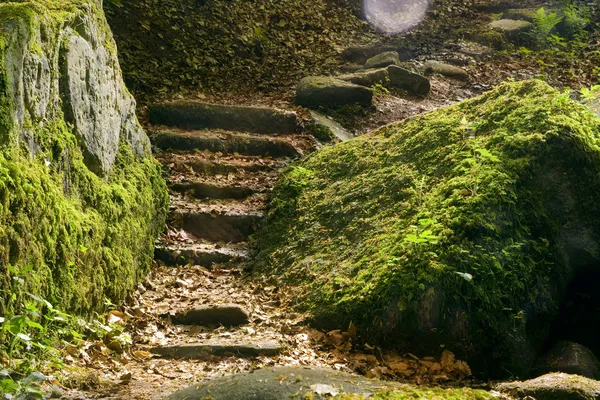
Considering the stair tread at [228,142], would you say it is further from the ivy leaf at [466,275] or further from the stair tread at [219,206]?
the ivy leaf at [466,275]

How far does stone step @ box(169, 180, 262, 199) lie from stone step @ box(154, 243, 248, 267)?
2.62 feet

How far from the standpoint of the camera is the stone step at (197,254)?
5676 millimetres

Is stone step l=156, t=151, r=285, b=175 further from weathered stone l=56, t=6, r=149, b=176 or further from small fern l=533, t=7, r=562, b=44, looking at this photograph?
small fern l=533, t=7, r=562, b=44

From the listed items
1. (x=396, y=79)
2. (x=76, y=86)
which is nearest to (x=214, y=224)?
(x=76, y=86)

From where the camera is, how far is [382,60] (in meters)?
10.6

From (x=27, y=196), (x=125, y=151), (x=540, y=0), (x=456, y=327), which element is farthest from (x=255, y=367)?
(x=540, y=0)

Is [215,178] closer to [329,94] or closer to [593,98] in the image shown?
[329,94]

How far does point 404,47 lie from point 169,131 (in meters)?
6.04

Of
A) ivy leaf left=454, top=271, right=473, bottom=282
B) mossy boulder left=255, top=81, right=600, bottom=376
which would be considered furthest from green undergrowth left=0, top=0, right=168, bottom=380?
ivy leaf left=454, top=271, right=473, bottom=282

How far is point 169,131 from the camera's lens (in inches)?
292

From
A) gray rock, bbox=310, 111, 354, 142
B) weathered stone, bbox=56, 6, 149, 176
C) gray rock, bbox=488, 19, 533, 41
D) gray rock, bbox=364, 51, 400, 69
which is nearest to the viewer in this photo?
weathered stone, bbox=56, 6, 149, 176

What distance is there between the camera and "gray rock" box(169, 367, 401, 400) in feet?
10.2

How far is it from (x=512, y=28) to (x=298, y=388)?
11.3m

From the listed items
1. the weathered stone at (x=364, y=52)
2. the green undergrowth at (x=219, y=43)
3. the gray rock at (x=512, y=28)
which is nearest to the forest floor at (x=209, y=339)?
the green undergrowth at (x=219, y=43)
